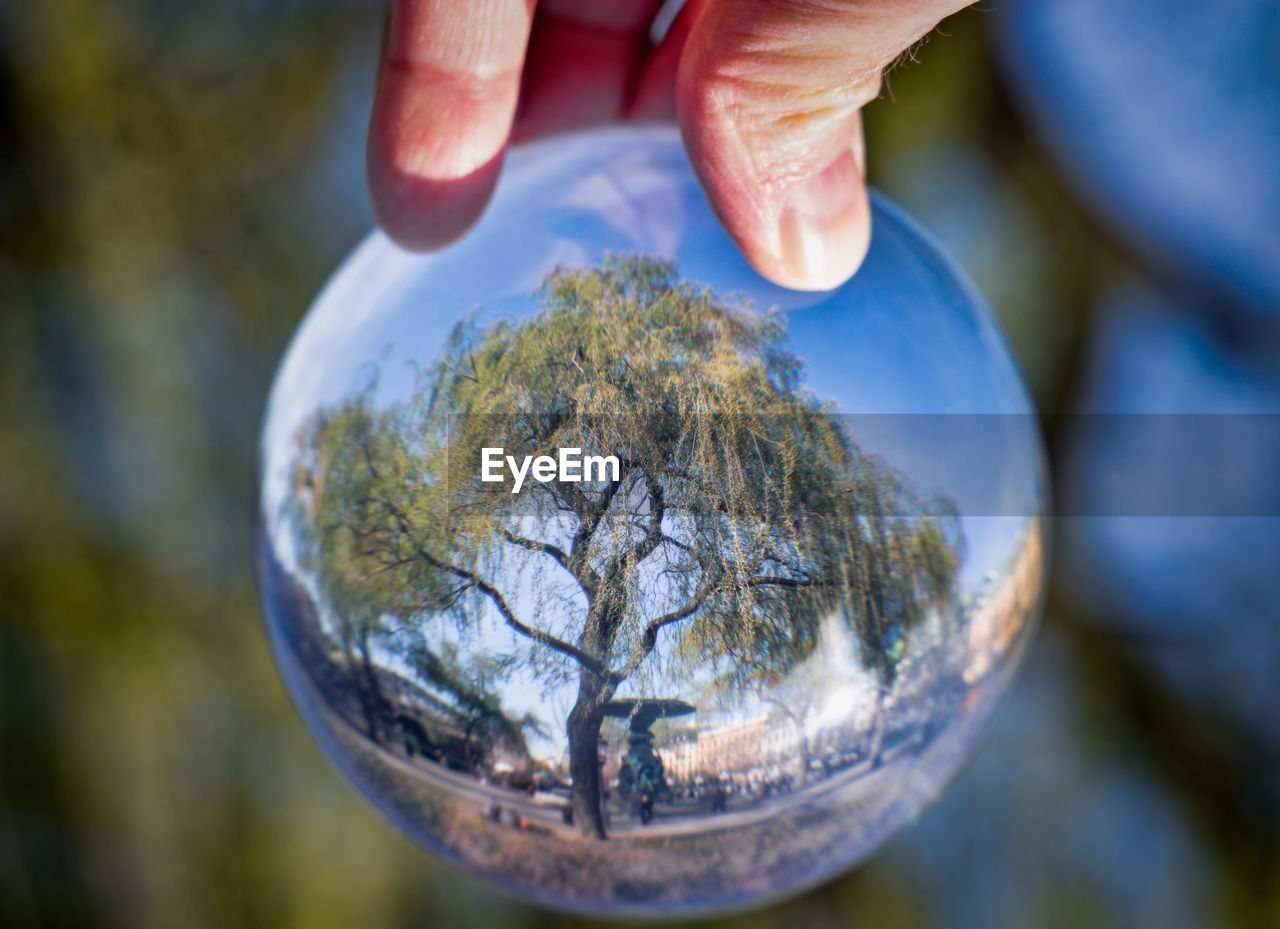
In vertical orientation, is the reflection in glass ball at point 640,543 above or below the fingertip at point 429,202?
below

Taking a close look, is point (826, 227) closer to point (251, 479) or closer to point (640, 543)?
point (640, 543)

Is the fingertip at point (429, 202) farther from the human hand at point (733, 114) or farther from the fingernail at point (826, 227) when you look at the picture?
the fingernail at point (826, 227)

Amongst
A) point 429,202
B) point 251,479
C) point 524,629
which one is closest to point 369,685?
point 524,629

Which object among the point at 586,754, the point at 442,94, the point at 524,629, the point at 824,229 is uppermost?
the point at 442,94

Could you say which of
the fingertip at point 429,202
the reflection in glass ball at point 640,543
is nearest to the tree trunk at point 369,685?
the reflection in glass ball at point 640,543

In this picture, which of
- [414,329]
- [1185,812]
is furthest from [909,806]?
[1185,812]

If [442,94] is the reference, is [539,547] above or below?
below

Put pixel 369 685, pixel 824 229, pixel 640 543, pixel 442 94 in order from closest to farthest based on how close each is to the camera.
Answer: pixel 640 543
pixel 369 685
pixel 824 229
pixel 442 94
